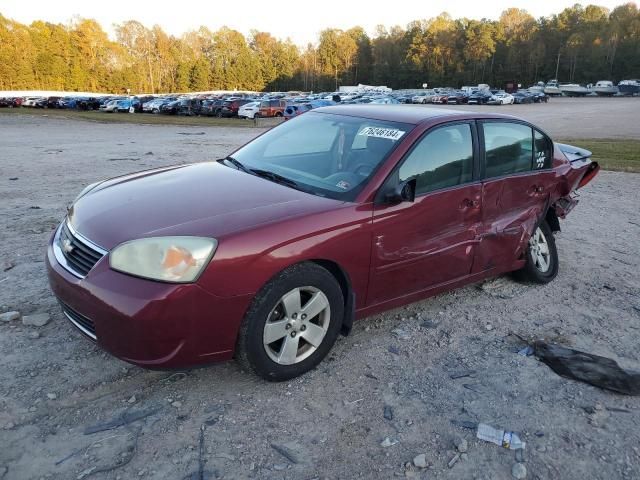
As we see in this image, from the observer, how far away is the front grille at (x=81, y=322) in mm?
2921

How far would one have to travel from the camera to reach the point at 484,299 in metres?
4.66

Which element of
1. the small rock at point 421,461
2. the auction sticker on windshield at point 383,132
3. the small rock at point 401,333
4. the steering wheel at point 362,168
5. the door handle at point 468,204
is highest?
the auction sticker on windshield at point 383,132

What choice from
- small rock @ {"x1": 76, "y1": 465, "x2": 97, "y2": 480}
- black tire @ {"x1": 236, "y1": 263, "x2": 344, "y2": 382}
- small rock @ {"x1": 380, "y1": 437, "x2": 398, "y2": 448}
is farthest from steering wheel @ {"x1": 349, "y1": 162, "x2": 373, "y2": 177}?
small rock @ {"x1": 76, "y1": 465, "x2": 97, "y2": 480}

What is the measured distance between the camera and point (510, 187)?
175 inches

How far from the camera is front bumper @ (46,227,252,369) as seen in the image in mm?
2705

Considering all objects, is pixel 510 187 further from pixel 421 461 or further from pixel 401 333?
pixel 421 461

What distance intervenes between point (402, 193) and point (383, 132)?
2.18 ft

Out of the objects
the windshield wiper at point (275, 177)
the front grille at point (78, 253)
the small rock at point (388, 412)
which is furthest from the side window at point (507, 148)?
the front grille at point (78, 253)

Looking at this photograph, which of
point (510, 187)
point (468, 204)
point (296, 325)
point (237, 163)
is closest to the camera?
point (296, 325)

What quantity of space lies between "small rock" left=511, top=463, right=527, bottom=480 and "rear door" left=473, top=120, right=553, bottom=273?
6.27ft

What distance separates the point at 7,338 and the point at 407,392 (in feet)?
8.79

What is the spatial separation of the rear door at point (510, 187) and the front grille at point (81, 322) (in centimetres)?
287

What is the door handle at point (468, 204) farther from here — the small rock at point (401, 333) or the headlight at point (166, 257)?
the headlight at point (166, 257)

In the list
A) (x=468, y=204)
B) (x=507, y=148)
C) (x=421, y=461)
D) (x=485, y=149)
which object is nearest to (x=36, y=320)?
(x=421, y=461)
